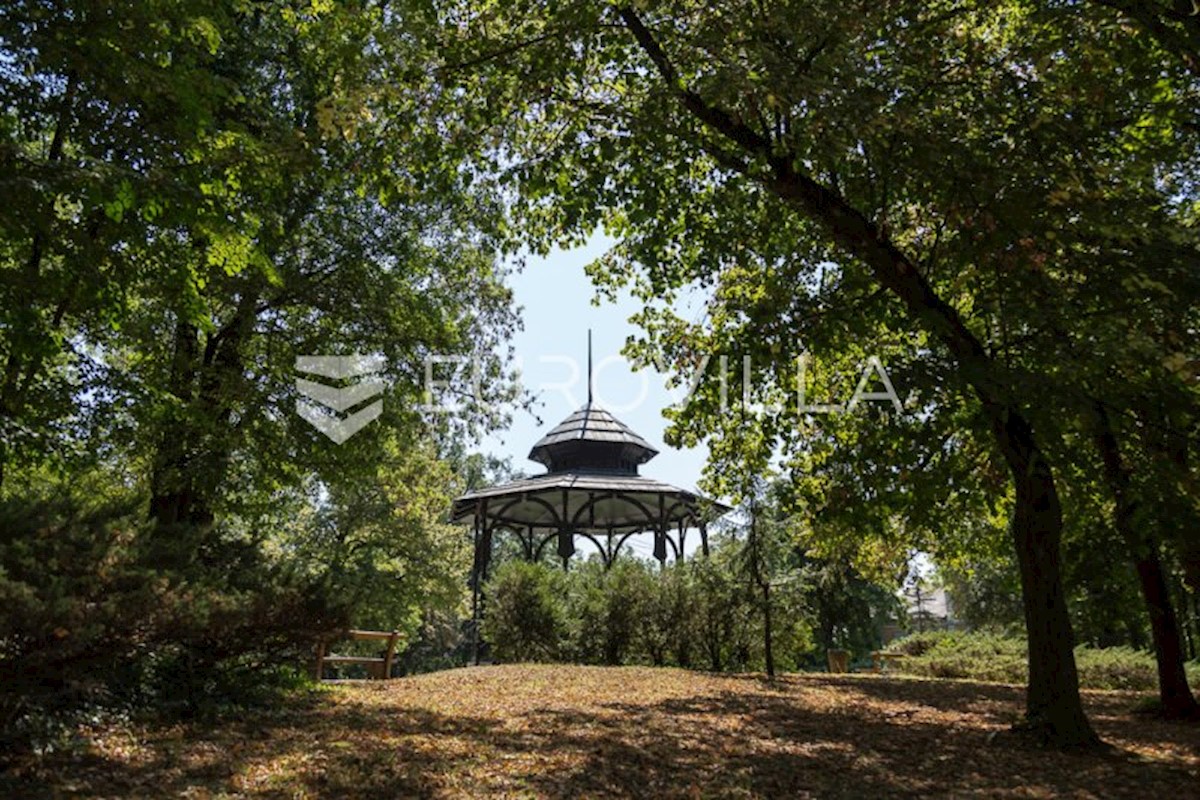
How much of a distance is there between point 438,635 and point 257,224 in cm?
4060

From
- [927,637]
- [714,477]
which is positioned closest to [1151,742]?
[714,477]

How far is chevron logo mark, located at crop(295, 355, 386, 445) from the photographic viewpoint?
12.0 m

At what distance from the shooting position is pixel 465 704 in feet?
29.8

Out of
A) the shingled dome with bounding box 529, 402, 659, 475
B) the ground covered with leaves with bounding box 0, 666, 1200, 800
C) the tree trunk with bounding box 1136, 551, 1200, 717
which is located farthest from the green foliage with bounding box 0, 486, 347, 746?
the shingled dome with bounding box 529, 402, 659, 475

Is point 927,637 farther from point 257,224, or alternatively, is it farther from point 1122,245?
point 257,224

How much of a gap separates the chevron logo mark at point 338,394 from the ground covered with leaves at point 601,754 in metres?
4.00

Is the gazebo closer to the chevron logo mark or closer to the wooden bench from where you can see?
the wooden bench

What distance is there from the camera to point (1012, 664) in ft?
56.0

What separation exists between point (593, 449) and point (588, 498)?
157cm

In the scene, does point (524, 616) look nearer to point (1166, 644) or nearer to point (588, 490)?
point (588, 490)

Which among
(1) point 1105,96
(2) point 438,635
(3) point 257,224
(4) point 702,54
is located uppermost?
(4) point 702,54

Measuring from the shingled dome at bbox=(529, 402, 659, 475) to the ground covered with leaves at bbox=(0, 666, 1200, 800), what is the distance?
52.6ft

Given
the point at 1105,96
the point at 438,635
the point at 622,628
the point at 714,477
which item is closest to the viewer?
the point at 1105,96

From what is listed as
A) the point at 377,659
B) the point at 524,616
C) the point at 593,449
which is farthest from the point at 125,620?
the point at 593,449
